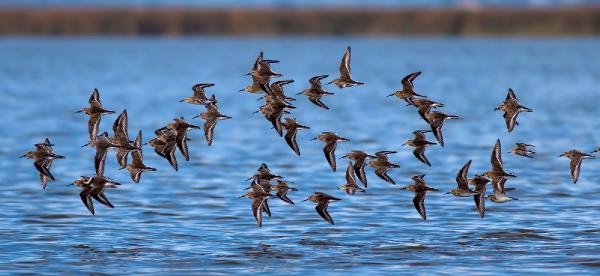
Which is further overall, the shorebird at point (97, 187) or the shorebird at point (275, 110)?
the shorebird at point (275, 110)

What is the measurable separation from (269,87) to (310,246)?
3486mm

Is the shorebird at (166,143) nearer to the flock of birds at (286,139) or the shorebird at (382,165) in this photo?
the flock of birds at (286,139)

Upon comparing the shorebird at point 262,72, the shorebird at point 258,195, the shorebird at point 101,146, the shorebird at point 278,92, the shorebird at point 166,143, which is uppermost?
the shorebird at point 262,72

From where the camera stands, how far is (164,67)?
141 metres

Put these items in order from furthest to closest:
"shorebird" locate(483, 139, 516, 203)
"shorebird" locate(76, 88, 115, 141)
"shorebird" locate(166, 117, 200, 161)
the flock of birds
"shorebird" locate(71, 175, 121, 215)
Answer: "shorebird" locate(483, 139, 516, 203), "shorebird" locate(76, 88, 115, 141), "shorebird" locate(166, 117, 200, 161), the flock of birds, "shorebird" locate(71, 175, 121, 215)

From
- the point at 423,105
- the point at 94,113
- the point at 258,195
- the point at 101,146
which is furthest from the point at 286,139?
the point at 94,113

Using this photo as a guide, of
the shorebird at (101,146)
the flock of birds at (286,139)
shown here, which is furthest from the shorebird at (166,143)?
the shorebird at (101,146)

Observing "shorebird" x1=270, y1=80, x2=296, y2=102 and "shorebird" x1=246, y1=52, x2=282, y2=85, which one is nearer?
"shorebird" x1=246, y1=52, x2=282, y2=85

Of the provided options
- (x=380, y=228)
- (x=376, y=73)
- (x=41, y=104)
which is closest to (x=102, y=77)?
(x=376, y=73)

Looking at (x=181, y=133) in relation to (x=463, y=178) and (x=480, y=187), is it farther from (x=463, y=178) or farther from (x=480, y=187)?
(x=480, y=187)

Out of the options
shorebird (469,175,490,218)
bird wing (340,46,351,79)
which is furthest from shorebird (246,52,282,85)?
shorebird (469,175,490,218)

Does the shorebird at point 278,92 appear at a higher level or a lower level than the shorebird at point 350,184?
higher

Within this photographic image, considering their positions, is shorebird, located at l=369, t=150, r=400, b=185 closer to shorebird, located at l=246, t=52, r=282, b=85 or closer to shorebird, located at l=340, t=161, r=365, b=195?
shorebird, located at l=340, t=161, r=365, b=195

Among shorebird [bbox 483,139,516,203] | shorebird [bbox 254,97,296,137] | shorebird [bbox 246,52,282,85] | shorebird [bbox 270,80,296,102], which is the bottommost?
shorebird [bbox 483,139,516,203]
